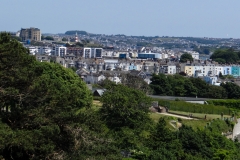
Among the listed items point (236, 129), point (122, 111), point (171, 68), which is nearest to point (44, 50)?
point (171, 68)

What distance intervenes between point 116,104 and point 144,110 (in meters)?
1.39

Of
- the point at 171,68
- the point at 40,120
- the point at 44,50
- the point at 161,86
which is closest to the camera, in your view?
the point at 40,120

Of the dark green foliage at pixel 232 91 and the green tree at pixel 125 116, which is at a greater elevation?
the green tree at pixel 125 116

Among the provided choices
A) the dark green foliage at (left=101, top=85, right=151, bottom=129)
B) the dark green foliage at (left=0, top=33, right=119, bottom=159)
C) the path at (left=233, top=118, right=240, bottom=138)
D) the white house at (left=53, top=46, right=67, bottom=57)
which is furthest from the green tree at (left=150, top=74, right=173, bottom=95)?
the white house at (left=53, top=46, right=67, bottom=57)

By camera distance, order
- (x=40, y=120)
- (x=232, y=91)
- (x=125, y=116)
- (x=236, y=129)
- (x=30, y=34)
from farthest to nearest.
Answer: (x=30, y=34) → (x=232, y=91) → (x=236, y=129) → (x=125, y=116) → (x=40, y=120)

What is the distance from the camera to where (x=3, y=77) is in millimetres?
14234

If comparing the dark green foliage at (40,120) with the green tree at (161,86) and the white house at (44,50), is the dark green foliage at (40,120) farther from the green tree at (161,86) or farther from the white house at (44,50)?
the white house at (44,50)

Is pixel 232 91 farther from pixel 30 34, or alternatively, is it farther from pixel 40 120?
pixel 30 34

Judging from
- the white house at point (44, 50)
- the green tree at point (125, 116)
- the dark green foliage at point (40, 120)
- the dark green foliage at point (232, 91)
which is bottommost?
the white house at point (44, 50)

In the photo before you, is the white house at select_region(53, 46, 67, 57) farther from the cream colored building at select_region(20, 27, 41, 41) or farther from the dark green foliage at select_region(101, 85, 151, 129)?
the dark green foliage at select_region(101, 85, 151, 129)

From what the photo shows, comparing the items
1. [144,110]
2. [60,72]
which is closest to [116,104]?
[144,110]

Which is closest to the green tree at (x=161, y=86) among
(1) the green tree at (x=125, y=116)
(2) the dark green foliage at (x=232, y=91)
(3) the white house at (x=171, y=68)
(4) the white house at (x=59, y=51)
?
(2) the dark green foliage at (x=232, y=91)

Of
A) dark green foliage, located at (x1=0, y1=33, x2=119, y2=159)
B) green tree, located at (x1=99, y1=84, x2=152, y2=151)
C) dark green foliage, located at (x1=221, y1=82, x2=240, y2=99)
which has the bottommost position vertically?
dark green foliage, located at (x1=221, y1=82, x2=240, y2=99)

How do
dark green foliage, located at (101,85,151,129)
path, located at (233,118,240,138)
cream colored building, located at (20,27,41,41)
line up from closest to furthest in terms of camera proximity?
dark green foliage, located at (101,85,151,129) → path, located at (233,118,240,138) → cream colored building, located at (20,27,41,41)
